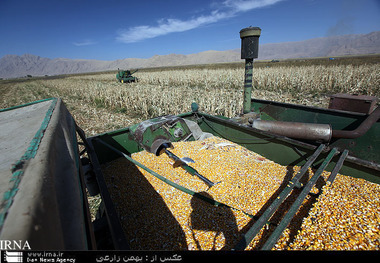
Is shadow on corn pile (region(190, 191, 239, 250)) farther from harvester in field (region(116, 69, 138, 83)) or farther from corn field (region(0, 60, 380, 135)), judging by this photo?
harvester in field (region(116, 69, 138, 83))

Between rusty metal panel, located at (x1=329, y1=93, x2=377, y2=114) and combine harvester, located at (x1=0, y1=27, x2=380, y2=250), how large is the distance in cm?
2

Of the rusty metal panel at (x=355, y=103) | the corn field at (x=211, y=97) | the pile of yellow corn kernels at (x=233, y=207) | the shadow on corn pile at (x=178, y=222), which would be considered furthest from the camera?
the corn field at (x=211, y=97)

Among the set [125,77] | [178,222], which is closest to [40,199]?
[178,222]

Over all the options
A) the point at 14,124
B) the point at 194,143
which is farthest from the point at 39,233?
the point at 194,143

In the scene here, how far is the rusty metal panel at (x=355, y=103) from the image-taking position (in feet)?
12.6

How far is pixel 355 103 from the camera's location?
4.09 m

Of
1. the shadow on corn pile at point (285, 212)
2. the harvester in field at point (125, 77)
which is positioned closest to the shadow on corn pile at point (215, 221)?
the shadow on corn pile at point (285, 212)

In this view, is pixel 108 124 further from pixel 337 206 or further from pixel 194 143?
pixel 337 206

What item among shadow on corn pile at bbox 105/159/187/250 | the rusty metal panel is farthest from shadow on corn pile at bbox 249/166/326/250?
the rusty metal panel

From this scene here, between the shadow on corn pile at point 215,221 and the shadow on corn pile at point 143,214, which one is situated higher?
the shadow on corn pile at point 215,221

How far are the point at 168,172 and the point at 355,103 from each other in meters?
4.66

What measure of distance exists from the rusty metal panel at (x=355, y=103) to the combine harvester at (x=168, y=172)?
2cm

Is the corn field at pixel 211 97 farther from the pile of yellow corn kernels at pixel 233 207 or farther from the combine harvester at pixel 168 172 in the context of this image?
the pile of yellow corn kernels at pixel 233 207

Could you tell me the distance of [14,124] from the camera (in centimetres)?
212
